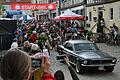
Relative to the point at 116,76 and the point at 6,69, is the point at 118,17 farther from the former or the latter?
the point at 6,69

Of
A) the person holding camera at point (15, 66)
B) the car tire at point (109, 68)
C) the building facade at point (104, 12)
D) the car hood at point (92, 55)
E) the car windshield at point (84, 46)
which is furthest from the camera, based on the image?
the building facade at point (104, 12)

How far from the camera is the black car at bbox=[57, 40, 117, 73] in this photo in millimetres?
13289

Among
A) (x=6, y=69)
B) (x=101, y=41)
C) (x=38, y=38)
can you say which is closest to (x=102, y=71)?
(x=38, y=38)

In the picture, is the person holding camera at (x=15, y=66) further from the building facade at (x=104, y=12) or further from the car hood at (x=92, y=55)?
the building facade at (x=104, y=12)

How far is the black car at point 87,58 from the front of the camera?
43.6 ft

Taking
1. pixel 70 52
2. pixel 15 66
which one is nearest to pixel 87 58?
pixel 70 52

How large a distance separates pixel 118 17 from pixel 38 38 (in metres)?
11.8

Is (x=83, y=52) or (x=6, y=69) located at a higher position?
(x=6, y=69)

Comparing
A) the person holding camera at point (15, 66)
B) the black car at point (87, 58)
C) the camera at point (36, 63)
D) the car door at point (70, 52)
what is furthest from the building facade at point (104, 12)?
the person holding camera at point (15, 66)

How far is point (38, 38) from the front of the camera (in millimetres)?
19859

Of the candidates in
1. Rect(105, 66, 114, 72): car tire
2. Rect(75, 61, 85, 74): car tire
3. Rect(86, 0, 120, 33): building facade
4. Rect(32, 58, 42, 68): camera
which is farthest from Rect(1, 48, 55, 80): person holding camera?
Rect(86, 0, 120, 33): building facade

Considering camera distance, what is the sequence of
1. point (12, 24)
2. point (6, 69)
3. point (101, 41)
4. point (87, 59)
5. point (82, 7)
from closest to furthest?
point (6, 69) < point (87, 59) < point (12, 24) < point (101, 41) < point (82, 7)

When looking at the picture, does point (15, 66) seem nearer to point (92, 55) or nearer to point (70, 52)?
point (92, 55)

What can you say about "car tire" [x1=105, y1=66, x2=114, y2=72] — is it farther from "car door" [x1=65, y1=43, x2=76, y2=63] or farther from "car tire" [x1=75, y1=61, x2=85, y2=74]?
"car door" [x1=65, y1=43, x2=76, y2=63]
